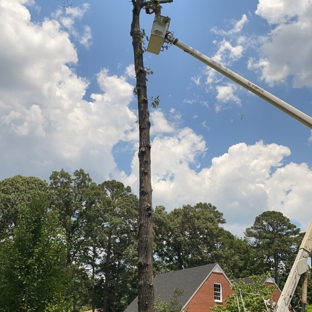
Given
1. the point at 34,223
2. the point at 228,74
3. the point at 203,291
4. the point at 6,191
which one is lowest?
the point at 203,291

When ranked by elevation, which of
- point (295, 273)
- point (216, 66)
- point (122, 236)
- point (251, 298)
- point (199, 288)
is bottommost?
point (251, 298)

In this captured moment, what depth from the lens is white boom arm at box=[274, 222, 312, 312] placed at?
17.3 feet

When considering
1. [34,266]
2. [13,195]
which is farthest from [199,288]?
[13,195]

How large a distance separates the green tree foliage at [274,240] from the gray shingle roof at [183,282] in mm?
21210

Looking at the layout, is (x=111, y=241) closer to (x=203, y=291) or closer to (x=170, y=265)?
(x=170, y=265)

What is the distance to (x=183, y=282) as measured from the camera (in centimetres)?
2858

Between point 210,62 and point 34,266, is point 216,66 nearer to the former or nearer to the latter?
point 210,62

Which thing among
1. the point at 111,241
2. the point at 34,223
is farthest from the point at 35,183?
the point at 34,223

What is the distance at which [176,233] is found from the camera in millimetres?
46625

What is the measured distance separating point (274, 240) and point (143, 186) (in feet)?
158

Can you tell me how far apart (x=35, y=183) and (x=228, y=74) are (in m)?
34.2

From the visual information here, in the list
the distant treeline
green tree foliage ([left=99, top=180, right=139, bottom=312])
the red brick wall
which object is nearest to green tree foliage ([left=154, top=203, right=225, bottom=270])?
the distant treeline

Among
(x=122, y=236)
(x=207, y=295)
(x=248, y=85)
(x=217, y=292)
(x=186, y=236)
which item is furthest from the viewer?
(x=186, y=236)

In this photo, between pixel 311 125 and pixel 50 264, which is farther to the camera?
pixel 50 264
